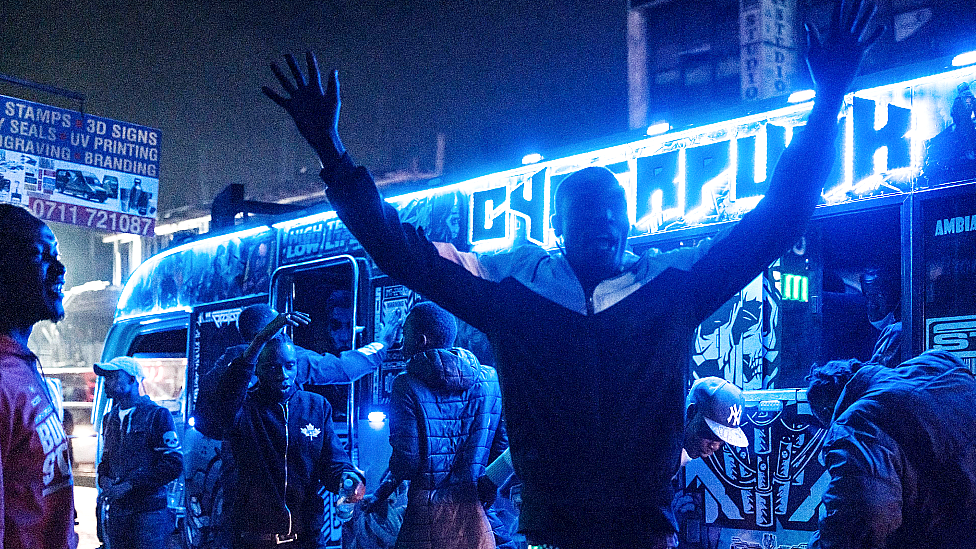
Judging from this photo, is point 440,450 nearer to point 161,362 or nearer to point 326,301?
point 326,301

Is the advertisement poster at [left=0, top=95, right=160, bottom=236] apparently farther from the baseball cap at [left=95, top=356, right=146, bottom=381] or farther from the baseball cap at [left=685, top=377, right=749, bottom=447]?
the baseball cap at [left=685, top=377, right=749, bottom=447]

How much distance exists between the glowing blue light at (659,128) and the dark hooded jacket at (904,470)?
2.66 m

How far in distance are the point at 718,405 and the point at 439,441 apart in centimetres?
142

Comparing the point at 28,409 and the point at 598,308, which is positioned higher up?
the point at 598,308

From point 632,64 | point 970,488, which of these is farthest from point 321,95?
point 632,64

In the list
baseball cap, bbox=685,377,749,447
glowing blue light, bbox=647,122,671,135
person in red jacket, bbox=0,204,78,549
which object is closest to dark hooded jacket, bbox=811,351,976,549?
baseball cap, bbox=685,377,749,447

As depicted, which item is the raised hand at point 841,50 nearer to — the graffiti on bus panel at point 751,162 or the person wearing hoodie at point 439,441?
the graffiti on bus panel at point 751,162

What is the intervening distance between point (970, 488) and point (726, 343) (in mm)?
2356

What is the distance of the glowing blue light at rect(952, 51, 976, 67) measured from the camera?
175 inches

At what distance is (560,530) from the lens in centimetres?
229

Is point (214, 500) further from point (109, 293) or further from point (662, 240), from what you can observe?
point (109, 293)

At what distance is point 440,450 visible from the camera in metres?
5.25

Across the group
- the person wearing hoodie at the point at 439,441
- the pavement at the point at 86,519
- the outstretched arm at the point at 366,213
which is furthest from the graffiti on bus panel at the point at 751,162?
the pavement at the point at 86,519

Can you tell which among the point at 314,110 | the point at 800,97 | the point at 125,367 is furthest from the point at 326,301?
the point at 314,110
